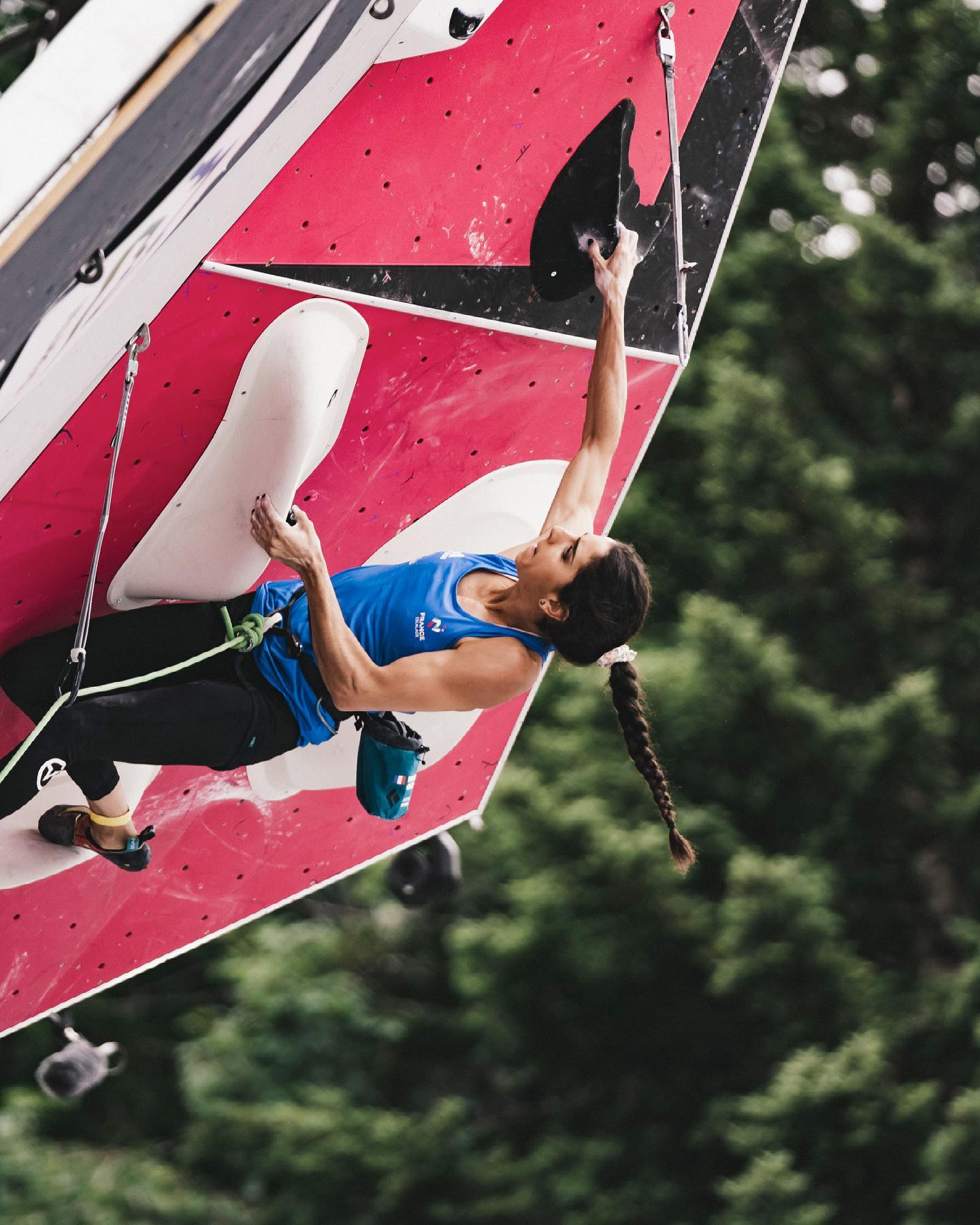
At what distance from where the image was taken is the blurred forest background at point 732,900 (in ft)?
26.8

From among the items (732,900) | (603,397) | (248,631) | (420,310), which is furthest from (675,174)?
(732,900)

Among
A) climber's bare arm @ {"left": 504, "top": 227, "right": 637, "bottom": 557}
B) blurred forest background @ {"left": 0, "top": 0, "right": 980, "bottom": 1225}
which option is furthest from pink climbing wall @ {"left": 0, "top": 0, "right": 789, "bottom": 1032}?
blurred forest background @ {"left": 0, "top": 0, "right": 980, "bottom": 1225}

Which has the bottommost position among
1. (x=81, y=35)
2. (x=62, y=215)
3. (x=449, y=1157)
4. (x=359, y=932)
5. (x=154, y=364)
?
(x=449, y=1157)

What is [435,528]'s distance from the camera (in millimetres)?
3123

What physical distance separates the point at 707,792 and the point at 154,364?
280 inches

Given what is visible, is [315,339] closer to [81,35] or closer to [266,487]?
[266,487]

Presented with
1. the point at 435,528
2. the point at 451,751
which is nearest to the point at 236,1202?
the point at 451,751

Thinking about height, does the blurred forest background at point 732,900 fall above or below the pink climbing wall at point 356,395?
below

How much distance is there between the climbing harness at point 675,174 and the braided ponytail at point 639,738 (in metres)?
0.83

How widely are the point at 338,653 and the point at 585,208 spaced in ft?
3.83

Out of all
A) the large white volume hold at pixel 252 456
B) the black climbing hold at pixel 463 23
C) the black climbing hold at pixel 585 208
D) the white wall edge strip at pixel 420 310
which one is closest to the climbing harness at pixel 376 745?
the large white volume hold at pixel 252 456

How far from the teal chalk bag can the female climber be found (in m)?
0.10

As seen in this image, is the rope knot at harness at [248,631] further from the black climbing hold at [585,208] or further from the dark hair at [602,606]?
the black climbing hold at [585,208]

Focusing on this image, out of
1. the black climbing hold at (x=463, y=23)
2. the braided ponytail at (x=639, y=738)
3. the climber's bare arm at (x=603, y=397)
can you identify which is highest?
the black climbing hold at (x=463, y=23)
